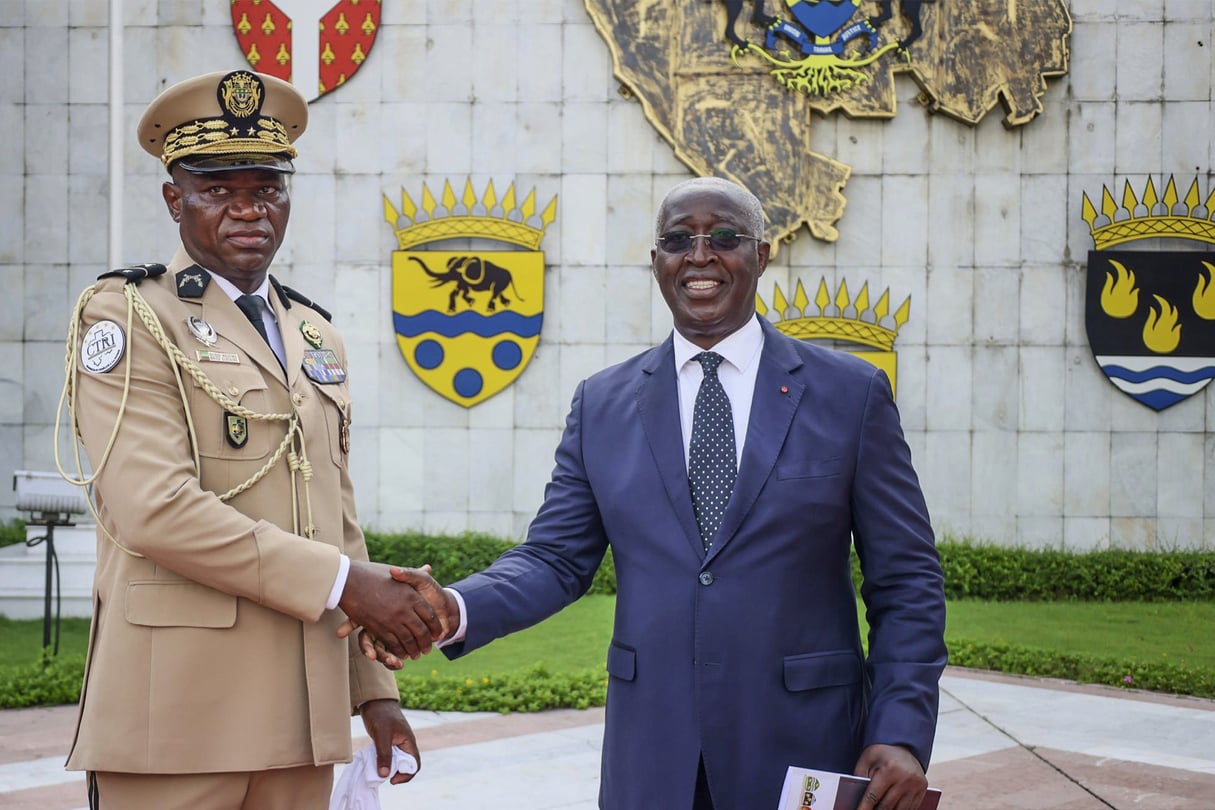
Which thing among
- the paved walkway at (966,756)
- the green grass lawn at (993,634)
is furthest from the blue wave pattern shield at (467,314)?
the paved walkway at (966,756)

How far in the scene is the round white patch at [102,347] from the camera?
265 centimetres

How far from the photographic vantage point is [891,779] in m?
2.34

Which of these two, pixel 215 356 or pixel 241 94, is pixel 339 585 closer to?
pixel 215 356

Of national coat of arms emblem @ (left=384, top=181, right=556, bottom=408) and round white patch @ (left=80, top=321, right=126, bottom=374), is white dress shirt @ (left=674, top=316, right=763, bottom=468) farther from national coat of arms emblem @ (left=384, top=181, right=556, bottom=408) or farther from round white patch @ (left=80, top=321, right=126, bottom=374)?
national coat of arms emblem @ (left=384, top=181, right=556, bottom=408)

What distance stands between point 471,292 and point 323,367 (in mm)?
6859

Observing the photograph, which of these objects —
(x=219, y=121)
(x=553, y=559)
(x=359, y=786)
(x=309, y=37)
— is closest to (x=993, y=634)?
(x=553, y=559)

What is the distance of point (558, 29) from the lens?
1002 cm

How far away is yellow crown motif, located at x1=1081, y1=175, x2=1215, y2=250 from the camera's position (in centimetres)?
973

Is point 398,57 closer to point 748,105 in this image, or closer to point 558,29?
point 558,29

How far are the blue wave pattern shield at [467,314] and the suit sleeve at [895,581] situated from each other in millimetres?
7410

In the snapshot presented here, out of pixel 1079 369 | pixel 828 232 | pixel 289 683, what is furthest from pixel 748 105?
pixel 289 683

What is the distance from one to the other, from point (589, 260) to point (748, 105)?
5.50ft

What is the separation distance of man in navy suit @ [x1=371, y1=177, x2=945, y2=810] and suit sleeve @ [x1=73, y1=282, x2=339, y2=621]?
1.16 feet

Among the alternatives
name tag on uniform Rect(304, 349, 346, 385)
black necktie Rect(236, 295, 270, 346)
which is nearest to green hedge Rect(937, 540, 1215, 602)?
name tag on uniform Rect(304, 349, 346, 385)
